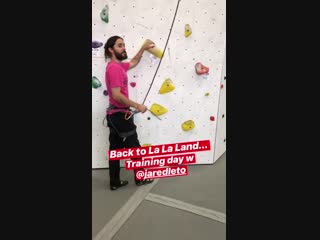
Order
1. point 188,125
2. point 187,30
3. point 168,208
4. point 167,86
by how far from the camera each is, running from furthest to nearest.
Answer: point 188,125 → point 167,86 → point 187,30 → point 168,208

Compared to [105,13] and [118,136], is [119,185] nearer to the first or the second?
[118,136]

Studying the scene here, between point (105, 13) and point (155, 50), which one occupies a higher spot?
point (105, 13)

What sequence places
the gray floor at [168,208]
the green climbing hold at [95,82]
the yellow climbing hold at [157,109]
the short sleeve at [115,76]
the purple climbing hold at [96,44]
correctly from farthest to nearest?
the yellow climbing hold at [157,109], the green climbing hold at [95,82], the purple climbing hold at [96,44], the short sleeve at [115,76], the gray floor at [168,208]

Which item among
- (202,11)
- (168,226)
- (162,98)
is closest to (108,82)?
(162,98)

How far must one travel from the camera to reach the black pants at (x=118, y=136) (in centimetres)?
221

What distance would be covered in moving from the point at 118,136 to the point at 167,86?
59 cm

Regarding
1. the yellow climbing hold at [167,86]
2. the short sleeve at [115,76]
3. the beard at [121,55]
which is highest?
the beard at [121,55]

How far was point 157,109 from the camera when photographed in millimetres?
2508

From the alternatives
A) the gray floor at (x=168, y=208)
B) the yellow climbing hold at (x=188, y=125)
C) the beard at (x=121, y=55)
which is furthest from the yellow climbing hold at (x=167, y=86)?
the gray floor at (x=168, y=208)

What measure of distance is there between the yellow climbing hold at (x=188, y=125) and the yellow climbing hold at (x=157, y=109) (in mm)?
203

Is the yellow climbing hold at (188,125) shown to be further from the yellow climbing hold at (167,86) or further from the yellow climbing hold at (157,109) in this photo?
the yellow climbing hold at (167,86)

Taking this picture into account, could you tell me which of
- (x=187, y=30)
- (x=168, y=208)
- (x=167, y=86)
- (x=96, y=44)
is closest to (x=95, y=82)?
(x=96, y=44)

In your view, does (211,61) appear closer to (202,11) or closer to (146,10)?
(202,11)

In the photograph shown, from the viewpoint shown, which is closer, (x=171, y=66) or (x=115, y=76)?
(x=115, y=76)
